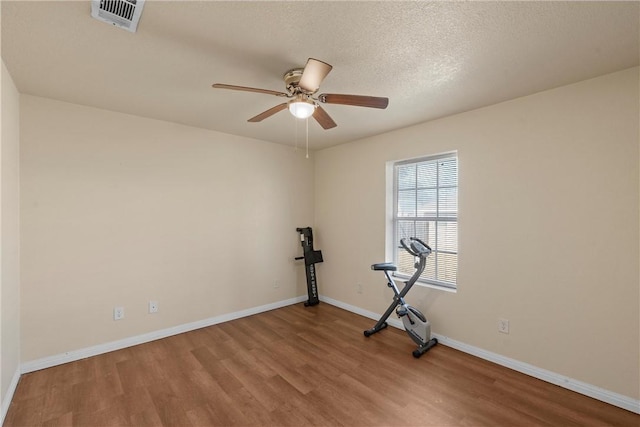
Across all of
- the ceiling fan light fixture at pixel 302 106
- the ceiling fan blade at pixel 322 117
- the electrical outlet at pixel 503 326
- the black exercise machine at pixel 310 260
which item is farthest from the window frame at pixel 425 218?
the ceiling fan light fixture at pixel 302 106

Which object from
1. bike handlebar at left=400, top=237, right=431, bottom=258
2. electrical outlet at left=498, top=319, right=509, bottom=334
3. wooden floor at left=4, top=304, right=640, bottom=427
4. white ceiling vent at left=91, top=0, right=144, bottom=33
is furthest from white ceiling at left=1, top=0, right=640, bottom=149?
wooden floor at left=4, top=304, right=640, bottom=427

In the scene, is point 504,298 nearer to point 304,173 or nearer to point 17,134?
point 304,173

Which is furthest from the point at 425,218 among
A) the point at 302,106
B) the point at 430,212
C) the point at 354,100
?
the point at 302,106

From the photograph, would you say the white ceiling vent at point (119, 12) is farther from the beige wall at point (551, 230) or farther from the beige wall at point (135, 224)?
the beige wall at point (551, 230)

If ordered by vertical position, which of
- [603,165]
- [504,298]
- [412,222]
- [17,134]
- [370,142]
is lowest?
[504,298]

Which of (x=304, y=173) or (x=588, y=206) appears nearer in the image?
(x=588, y=206)

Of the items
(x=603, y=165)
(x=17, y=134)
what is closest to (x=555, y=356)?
(x=603, y=165)

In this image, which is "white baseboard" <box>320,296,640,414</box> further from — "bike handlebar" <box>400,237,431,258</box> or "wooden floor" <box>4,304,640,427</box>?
"bike handlebar" <box>400,237,431,258</box>

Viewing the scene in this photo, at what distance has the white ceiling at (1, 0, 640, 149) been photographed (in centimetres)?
151

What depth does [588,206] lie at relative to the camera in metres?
2.25

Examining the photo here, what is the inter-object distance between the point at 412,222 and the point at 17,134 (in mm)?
3979

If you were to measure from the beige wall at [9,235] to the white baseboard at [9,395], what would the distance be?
30mm

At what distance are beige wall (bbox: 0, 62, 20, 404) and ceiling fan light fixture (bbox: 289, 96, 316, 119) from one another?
2.01 m

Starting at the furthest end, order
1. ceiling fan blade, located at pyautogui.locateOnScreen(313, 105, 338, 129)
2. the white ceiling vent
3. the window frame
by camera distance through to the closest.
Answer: the window frame, ceiling fan blade, located at pyautogui.locateOnScreen(313, 105, 338, 129), the white ceiling vent
